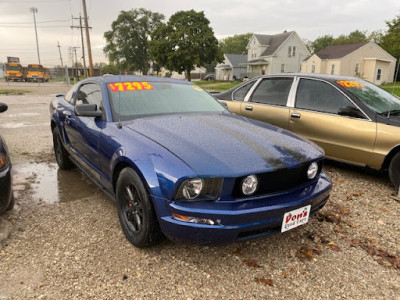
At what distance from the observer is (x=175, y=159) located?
2.27 m

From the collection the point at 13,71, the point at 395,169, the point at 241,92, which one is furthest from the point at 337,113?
the point at 13,71

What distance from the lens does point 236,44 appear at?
84.9 meters

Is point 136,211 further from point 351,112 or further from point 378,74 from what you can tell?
point 378,74

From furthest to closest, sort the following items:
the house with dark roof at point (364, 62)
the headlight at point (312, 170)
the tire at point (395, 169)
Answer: the house with dark roof at point (364, 62)
the tire at point (395, 169)
the headlight at point (312, 170)

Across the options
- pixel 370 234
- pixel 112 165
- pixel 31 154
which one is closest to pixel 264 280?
pixel 370 234

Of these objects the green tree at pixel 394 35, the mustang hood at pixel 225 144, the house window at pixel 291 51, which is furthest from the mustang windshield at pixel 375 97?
the house window at pixel 291 51

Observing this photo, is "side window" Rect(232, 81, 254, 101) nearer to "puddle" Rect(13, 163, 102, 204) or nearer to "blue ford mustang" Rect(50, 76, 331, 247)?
"blue ford mustang" Rect(50, 76, 331, 247)

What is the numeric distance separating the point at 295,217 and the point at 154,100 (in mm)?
1917

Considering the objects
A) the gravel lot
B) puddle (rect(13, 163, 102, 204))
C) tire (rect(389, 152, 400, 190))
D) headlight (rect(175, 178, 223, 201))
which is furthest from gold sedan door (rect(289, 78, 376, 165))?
puddle (rect(13, 163, 102, 204))

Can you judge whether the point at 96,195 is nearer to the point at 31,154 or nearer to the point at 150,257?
the point at 150,257

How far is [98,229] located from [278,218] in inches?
69.0

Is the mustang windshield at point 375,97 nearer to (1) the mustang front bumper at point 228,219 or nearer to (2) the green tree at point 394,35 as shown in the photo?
(1) the mustang front bumper at point 228,219

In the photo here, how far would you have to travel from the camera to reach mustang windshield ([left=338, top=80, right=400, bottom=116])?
13.8ft

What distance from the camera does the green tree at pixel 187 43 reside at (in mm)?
38656
